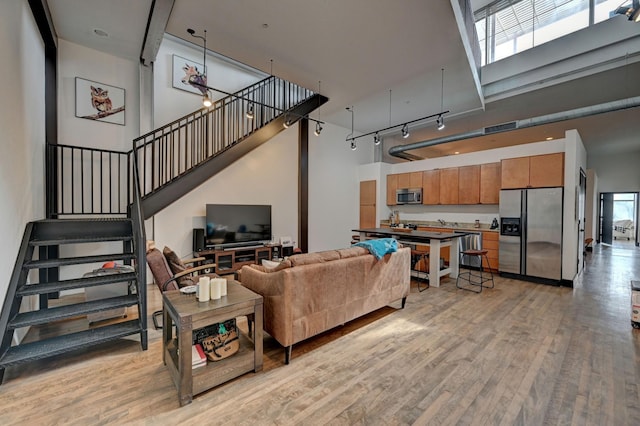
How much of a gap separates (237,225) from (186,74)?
118 inches

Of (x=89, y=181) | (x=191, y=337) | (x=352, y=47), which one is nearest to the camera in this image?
(x=191, y=337)

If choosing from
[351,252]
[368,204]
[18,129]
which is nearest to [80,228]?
[18,129]

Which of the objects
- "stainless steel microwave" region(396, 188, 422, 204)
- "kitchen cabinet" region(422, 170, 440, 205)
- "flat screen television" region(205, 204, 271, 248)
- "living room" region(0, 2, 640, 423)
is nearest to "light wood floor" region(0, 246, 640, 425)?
"living room" region(0, 2, 640, 423)

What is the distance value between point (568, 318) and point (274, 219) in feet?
17.1

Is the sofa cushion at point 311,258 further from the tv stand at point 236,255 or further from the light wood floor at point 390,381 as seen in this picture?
the tv stand at point 236,255

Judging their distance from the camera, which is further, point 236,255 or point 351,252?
point 236,255

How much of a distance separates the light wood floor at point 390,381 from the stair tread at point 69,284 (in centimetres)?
63

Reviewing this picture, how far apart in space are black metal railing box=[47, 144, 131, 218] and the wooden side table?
2.99m

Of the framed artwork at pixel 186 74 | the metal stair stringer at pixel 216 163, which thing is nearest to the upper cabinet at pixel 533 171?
the metal stair stringer at pixel 216 163

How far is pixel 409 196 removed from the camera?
7.30 meters

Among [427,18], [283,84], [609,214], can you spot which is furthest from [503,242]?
[609,214]

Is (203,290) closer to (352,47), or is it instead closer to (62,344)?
(62,344)

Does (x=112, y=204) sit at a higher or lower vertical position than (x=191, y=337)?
higher

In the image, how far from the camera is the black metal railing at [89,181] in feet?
12.9
